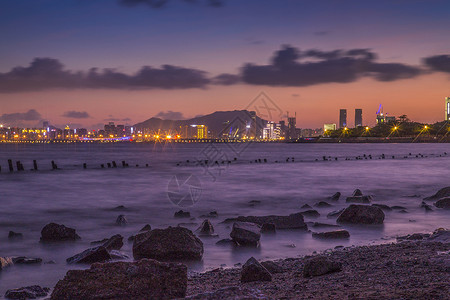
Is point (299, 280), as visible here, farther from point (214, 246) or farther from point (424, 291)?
point (214, 246)

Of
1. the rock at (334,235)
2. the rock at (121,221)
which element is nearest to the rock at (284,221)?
the rock at (334,235)

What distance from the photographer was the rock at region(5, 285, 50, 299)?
725 centimetres

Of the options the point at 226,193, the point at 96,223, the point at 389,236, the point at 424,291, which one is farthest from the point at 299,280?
the point at 226,193

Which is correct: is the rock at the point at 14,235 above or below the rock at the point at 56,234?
below

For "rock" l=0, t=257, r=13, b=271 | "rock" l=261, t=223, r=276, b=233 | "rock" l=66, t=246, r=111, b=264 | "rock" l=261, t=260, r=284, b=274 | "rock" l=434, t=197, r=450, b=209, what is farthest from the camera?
"rock" l=434, t=197, r=450, b=209

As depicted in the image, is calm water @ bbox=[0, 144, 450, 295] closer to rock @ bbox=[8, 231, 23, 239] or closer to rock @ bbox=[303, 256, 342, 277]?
rock @ bbox=[8, 231, 23, 239]

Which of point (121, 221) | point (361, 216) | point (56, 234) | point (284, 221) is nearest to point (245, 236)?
point (284, 221)

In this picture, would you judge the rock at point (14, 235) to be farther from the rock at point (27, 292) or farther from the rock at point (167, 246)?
the rock at point (27, 292)

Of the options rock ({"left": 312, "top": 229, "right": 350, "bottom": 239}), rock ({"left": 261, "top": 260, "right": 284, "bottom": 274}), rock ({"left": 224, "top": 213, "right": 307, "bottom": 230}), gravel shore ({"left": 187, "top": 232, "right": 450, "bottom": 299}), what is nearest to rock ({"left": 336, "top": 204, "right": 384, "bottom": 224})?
rock ({"left": 224, "top": 213, "right": 307, "bottom": 230})

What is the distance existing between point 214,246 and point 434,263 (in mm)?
5570

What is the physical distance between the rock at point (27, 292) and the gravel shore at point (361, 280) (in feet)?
8.27

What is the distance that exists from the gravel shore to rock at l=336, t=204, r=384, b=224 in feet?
14.6

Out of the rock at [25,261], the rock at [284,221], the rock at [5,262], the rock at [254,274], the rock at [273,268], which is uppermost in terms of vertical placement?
the rock at [254,274]

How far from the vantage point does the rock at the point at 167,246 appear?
9.59 meters
